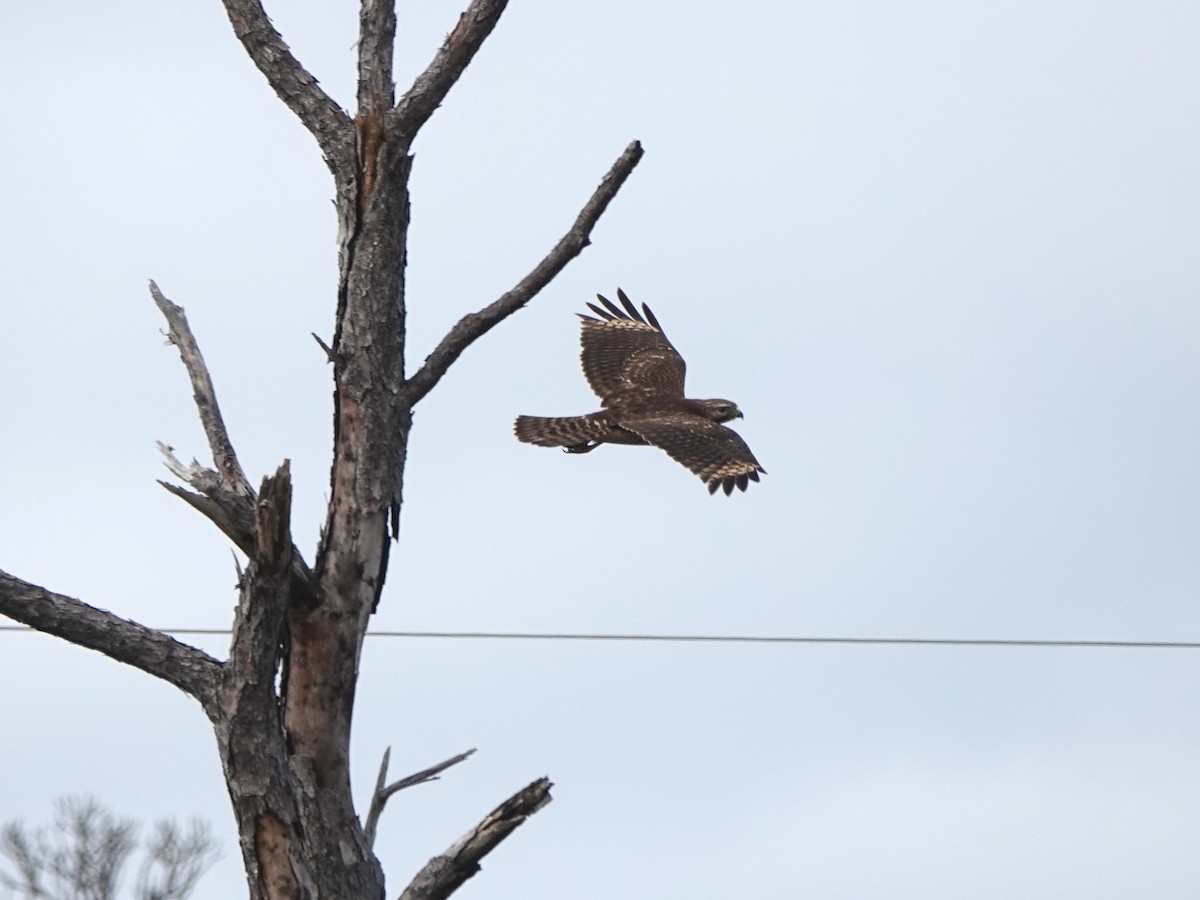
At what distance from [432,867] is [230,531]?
1.54 meters

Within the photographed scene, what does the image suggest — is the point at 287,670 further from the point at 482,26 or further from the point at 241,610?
the point at 482,26

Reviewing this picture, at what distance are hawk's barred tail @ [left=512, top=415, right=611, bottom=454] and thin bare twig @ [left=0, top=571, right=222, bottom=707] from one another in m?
5.13

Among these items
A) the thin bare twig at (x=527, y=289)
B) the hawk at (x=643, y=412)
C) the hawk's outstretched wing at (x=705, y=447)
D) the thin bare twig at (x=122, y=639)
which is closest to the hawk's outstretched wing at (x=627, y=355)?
the hawk at (x=643, y=412)

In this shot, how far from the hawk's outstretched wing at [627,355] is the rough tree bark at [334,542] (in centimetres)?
569

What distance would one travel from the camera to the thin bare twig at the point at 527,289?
952 centimetres

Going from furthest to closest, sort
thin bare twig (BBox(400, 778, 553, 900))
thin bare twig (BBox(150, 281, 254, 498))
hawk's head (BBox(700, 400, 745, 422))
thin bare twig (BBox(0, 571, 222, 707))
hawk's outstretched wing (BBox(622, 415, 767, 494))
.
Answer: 1. hawk's head (BBox(700, 400, 745, 422))
2. hawk's outstretched wing (BBox(622, 415, 767, 494))
3. thin bare twig (BBox(150, 281, 254, 498))
4. thin bare twig (BBox(0, 571, 222, 707))
5. thin bare twig (BBox(400, 778, 553, 900))

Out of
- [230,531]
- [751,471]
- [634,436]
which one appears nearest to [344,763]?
[230,531]

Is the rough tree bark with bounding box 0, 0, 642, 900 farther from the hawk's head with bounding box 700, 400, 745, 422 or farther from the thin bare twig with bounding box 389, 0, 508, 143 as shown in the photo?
the hawk's head with bounding box 700, 400, 745, 422

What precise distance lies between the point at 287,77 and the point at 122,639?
8.40 feet

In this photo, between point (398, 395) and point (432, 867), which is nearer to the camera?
point (432, 867)

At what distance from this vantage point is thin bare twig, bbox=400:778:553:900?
833cm

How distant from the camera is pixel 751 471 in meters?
12.7

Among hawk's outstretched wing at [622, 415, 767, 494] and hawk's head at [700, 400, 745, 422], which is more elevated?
hawk's head at [700, 400, 745, 422]

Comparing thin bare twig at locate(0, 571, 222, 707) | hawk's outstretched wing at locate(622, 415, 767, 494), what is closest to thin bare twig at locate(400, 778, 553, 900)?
thin bare twig at locate(0, 571, 222, 707)
